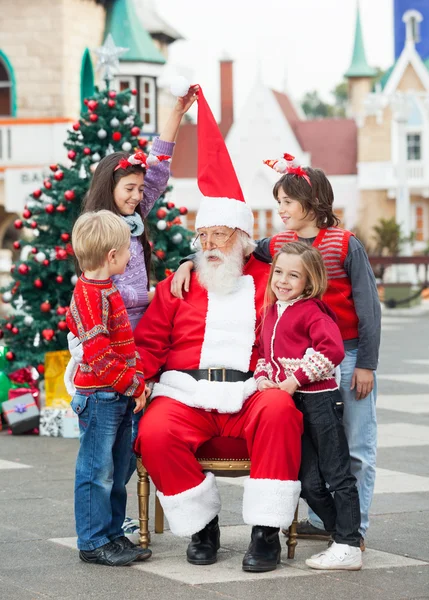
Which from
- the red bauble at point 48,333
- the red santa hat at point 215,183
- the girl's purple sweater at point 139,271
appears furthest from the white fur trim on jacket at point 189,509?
the red bauble at point 48,333

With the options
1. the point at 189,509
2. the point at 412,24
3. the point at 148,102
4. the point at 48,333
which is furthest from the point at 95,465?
the point at 412,24

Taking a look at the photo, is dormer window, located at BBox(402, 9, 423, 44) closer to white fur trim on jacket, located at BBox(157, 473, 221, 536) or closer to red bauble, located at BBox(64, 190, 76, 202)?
red bauble, located at BBox(64, 190, 76, 202)

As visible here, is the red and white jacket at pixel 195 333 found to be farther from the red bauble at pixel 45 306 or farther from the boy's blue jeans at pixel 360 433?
the red bauble at pixel 45 306

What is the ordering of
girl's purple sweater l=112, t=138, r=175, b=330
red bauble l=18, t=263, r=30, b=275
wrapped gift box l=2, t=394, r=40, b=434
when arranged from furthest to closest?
red bauble l=18, t=263, r=30, b=275 < wrapped gift box l=2, t=394, r=40, b=434 < girl's purple sweater l=112, t=138, r=175, b=330

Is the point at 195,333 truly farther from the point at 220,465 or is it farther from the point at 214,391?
the point at 220,465

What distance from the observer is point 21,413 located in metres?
8.77

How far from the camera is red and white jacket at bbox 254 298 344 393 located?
5.02 meters

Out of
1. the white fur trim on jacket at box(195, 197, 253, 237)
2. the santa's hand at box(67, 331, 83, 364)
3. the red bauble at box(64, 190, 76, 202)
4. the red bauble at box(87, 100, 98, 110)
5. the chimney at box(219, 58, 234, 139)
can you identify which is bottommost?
the santa's hand at box(67, 331, 83, 364)

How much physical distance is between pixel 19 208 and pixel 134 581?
18.3m

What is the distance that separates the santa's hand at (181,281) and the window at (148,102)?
22.3 metres

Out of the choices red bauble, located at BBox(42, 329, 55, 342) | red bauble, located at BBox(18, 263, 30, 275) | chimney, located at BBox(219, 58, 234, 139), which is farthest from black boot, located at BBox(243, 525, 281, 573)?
chimney, located at BBox(219, 58, 234, 139)

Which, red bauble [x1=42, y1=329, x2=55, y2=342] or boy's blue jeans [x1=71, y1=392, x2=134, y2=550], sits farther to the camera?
red bauble [x1=42, y1=329, x2=55, y2=342]

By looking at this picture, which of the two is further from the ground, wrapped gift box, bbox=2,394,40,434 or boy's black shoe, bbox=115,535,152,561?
wrapped gift box, bbox=2,394,40,434

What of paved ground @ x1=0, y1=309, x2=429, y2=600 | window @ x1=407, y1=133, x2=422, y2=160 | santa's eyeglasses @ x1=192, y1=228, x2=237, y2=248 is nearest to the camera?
paved ground @ x1=0, y1=309, x2=429, y2=600
